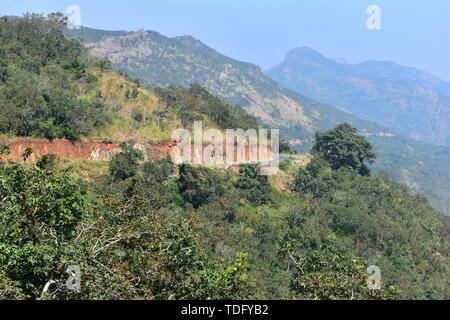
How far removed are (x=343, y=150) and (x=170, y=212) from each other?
3937 cm

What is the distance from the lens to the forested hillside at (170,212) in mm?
15766

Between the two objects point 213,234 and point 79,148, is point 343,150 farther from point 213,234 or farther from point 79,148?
point 79,148

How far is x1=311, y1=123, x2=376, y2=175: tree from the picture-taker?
232 feet

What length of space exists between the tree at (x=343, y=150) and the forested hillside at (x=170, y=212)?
0.63 feet

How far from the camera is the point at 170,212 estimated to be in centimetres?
3700

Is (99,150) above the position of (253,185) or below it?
above

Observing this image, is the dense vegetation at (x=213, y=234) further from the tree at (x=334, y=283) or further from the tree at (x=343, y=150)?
the tree at (x=343, y=150)

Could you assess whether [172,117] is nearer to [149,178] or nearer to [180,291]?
[149,178]

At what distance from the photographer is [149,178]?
1880 inches

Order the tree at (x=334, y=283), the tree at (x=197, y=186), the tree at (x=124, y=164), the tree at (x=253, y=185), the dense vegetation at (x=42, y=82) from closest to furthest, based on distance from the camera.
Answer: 1. the tree at (x=334, y=283)
2. the dense vegetation at (x=42, y=82)
3. the tree at (x=124, y=164)
4. the tree at (x=197, y=186)
5. the tree at (x=253, y=185)

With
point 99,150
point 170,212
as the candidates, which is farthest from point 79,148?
point 170,212

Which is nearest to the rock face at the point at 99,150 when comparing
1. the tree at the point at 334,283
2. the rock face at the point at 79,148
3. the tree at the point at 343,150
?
the rock face at the point at 79,148

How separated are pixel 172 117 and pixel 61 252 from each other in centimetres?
4537

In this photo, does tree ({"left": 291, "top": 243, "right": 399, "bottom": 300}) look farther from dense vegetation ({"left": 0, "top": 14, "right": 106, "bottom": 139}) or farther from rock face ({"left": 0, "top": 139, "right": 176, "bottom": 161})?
dense vegetation ({"left": 0, "top": 14, "right": 106, "bottom": 139})
